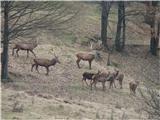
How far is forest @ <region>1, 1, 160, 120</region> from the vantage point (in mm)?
21016

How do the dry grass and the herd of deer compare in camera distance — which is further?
the herd of deer

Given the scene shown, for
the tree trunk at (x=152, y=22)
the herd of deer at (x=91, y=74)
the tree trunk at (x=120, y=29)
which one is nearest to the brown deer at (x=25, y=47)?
the herd of deer at (x=91, y=74)

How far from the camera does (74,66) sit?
105 feet

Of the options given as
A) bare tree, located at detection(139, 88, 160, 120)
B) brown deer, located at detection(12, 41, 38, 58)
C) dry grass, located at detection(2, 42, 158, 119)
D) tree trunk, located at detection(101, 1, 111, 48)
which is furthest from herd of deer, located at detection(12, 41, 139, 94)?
tree trunk, located at detection(101, 1, 111, 48)

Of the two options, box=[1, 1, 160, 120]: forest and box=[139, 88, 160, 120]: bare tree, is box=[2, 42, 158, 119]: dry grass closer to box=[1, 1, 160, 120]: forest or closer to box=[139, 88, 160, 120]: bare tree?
box=[1, 1, 160, 120]: forest

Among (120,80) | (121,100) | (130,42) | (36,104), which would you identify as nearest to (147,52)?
(130,42)

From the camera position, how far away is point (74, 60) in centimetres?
3325

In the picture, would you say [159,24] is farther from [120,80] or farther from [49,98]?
[49,98]

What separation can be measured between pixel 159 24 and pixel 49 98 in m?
20.8

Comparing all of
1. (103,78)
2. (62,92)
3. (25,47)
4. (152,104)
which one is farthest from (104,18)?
(152,104)

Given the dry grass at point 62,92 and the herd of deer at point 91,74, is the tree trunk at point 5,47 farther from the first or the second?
the herd of deer at point 91,74

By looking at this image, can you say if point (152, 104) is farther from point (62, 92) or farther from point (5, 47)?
point (5, 47)

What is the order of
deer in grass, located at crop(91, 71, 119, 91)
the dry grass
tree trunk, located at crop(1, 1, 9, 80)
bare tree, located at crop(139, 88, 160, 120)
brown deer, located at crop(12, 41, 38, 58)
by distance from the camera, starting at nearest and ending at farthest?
bare tree, located at crop(139, 88, 160, 120), the dry grass, tree trunk, located at crop(1, 1, 9, 80), deer in grass, located at crop(91, 71, 119, 91), brown deer, located at crop(12, 41, 38, 58)

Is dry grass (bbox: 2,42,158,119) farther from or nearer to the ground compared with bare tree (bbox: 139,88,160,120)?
nearer to the ground
